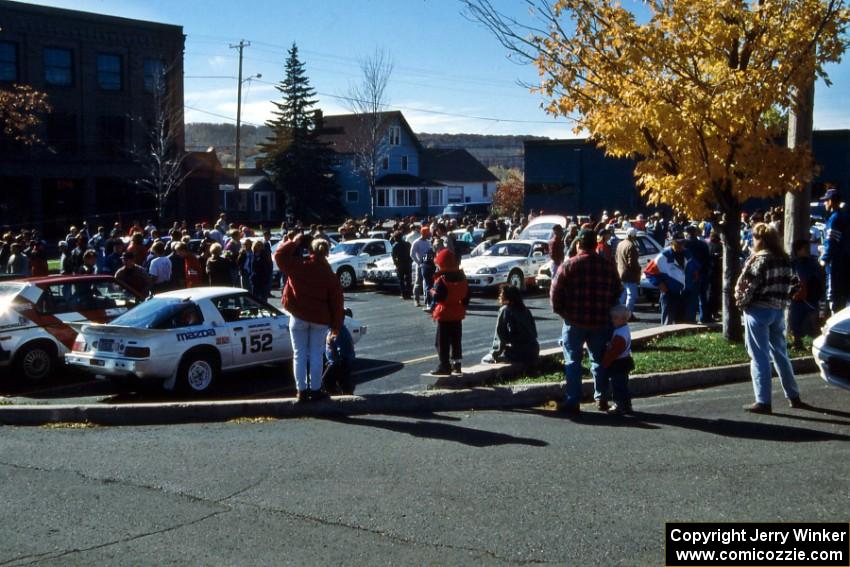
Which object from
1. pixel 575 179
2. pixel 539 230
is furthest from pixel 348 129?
pixel 539 230

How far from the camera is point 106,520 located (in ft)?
20.3

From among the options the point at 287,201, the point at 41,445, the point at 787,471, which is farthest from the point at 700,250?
the point at 287,201

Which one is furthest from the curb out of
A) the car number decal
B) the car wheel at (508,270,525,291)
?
the car wheel at (508,270,525,291)

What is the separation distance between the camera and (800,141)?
1221 centimetres

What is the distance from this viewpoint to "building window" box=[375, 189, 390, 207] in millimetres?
75062

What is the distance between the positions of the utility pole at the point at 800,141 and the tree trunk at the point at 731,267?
2.71ft

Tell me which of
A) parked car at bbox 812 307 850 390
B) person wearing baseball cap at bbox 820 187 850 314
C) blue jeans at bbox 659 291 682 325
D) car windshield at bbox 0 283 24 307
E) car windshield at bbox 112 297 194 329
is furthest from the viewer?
blue jeans at bbox 659 291 682 325

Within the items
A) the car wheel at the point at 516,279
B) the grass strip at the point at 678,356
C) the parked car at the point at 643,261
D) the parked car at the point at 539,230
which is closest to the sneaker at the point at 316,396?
the grass strip at the point at 678,356

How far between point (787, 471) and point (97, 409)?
6.61m

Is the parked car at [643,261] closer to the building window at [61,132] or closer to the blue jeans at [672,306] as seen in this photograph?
the blue jeans at [672,306]

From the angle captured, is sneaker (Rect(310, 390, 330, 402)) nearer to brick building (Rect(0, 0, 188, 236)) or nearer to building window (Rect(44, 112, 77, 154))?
brick building (Rect(0, 0, 188, 236))

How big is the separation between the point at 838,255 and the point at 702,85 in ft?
16.0

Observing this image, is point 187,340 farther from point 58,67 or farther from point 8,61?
point 58,67

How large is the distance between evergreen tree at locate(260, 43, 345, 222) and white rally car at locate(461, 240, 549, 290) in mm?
36168
